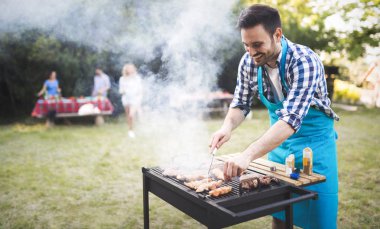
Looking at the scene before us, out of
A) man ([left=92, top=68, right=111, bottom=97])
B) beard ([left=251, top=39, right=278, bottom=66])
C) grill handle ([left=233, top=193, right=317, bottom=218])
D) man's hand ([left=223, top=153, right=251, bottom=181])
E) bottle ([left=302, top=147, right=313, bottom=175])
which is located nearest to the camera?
grill handle ([left=233, top=193, right=317, bottom=218])

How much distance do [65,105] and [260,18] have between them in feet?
31.4

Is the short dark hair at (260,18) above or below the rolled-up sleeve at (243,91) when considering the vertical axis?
above

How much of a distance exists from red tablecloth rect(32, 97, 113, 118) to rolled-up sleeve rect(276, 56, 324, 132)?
9.32m

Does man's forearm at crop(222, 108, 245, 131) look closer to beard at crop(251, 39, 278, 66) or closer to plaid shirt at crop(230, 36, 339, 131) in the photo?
plaid shirt at crop(230, 36, 339, 131)

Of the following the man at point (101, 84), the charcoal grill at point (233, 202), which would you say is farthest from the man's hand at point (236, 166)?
the man at point (101, 84)

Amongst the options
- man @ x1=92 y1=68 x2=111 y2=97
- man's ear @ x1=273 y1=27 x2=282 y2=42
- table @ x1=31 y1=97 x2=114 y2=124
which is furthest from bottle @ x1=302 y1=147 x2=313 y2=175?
man @ x1=92 y1=68 x2=111 y2=97

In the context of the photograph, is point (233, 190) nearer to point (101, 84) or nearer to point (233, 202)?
point (233, 202)

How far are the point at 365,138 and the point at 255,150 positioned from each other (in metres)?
7.23

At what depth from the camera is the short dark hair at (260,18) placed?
2.10m

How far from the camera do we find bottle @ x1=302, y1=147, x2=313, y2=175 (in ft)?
7.84

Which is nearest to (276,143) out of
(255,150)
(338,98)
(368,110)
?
(255,150)

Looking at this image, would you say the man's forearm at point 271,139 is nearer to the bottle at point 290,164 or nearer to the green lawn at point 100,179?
the bottle at point 290,164

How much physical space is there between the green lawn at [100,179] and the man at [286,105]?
1.48m

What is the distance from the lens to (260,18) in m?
2.10
